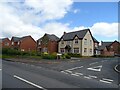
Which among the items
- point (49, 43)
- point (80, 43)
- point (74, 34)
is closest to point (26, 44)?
point (49, 43)

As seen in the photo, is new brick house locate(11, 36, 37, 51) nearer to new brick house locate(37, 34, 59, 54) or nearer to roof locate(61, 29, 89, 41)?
new brick house locate(37, 34, 59, 54)

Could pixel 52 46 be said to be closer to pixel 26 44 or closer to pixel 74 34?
pixel 74 34

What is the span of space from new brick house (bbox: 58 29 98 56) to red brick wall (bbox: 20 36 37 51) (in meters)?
18.2

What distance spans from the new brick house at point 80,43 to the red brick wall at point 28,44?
18.2 m

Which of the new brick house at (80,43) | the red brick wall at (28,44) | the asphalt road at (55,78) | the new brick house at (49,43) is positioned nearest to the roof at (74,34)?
the new brick house at (80,43)

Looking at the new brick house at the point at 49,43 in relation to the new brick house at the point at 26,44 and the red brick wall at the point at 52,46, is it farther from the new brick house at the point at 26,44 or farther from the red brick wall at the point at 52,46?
the new brick house at the point at 26,44

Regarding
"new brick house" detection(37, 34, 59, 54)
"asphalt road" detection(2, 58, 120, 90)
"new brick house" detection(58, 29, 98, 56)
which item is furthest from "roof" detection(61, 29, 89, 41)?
"asphalt road" detection(2, 58, 120, 90)

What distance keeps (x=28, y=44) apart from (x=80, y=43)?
27.1 m

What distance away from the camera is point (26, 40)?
3204 inches

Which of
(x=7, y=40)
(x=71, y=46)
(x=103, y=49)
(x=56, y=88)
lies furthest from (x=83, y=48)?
(x=56, y=88)

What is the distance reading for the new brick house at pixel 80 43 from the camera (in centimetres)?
6284

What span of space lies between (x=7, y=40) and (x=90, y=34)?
46593mm

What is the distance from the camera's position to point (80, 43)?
62.8 m

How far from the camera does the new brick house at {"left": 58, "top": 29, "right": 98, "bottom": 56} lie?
6284 centimetres
